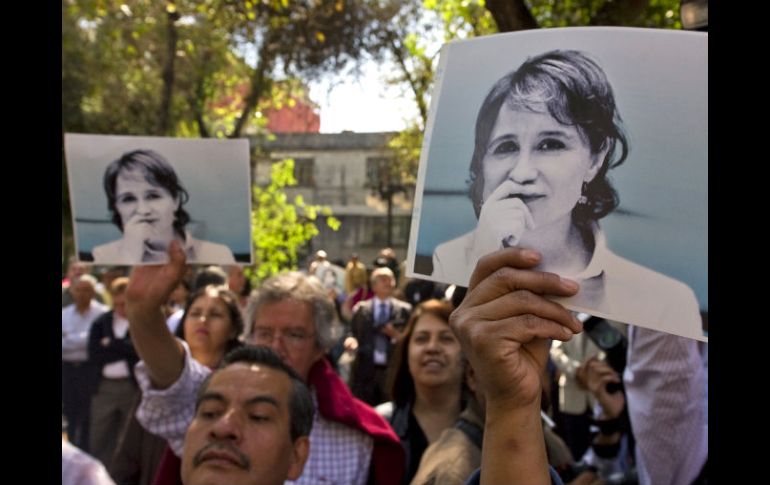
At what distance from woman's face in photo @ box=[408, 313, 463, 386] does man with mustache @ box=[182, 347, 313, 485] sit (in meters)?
1.11

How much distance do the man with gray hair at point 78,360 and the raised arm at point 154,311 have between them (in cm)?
394

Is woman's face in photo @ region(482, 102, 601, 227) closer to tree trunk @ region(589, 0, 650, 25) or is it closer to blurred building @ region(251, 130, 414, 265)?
tree trunk @ region(589, 0, 650, 25)

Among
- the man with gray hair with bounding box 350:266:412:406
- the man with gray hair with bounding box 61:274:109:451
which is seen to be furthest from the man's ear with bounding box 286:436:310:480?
the man with gray hair with bounding box 61:274:109:451

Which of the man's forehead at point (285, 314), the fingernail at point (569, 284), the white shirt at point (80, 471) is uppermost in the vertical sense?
the fingernail at point (569, 284)

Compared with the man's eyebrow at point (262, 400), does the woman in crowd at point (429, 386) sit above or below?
below

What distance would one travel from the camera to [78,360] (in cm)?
720

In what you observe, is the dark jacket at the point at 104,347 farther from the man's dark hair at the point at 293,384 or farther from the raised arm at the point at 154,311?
the man's dark hair at the point at 293,384

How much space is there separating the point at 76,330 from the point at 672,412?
5.72 metres

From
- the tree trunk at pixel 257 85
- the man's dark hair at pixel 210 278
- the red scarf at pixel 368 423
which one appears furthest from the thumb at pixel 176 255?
the tree trunk at pixel 257 85

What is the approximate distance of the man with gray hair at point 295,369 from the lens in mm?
3139

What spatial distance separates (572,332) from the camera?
5.30 feet
